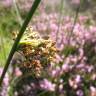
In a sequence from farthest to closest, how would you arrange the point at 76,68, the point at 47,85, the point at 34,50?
the point at 76,68 → the point at 47,85 → the point at 34,50

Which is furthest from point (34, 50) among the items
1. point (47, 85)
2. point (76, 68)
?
→ point (76, 68)

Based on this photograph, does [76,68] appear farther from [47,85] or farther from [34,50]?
[34,50]

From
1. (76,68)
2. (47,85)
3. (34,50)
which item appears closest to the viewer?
(34,50)

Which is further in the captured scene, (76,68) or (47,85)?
(76,68)

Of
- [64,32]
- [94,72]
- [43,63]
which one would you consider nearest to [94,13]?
[64,32]

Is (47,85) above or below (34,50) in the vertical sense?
below

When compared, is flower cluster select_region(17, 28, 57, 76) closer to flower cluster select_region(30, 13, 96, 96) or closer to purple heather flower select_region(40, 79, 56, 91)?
flower cluster select_region(30, 13, 96, 96)

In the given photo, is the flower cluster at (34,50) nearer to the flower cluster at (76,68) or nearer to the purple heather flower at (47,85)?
the flower cluster at (76,68)

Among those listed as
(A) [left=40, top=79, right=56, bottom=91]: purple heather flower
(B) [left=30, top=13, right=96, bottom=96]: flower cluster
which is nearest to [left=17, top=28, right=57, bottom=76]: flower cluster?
(B) [left=30, top=13, right=96, bottom=96]: flower cluster

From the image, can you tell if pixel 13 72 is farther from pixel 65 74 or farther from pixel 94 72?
pixel 94 72

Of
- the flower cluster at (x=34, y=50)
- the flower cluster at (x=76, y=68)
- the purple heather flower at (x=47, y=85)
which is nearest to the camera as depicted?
the flower cluster at (x=34, y=50)

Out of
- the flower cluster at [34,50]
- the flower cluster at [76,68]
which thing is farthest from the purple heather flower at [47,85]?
the flower cluster at [34,50]
